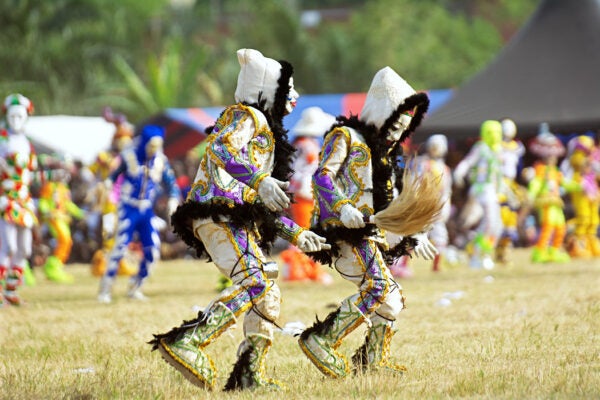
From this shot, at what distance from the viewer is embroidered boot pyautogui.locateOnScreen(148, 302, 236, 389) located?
5.73 metres

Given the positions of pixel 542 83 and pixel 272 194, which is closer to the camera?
pixel 272 194

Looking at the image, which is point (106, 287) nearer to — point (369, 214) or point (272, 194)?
point (369, 214)

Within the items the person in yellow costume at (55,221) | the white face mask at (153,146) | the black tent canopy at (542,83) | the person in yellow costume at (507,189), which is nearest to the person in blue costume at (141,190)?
the white face mask at (153,146)

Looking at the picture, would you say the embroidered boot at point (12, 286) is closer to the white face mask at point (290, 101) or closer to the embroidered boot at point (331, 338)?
the embroidered boot at point (331, 338)

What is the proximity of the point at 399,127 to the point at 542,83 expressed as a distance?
14.2 m

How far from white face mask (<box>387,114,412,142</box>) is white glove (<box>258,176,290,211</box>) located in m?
1.23

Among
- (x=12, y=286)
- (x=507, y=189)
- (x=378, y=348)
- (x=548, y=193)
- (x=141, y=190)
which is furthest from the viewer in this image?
(x=548, y=193)

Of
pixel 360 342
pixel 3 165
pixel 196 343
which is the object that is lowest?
pixel 360 342

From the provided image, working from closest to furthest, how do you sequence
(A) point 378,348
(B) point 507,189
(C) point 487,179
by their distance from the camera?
(A) point 378,348 → (C) point 487,179 → (B) point 507,189

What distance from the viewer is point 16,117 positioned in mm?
11469

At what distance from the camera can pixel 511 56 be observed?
21.2m

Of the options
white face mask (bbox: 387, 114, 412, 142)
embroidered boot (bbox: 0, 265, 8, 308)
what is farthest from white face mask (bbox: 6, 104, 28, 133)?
white face mask (bbox: 387, 114, 412, 142)

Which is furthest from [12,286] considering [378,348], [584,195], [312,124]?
[584,195]

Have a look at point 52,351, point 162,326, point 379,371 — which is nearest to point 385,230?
point 379,371
